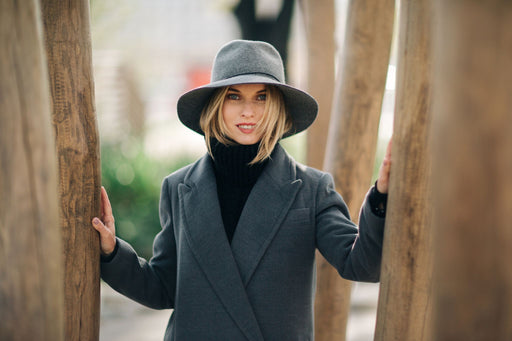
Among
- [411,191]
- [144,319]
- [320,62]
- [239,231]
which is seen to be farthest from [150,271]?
[144,319]

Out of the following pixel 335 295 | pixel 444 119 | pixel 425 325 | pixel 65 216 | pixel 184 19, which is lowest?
pixel 335 295

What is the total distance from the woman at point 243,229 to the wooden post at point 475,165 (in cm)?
77

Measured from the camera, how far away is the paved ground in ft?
14.7

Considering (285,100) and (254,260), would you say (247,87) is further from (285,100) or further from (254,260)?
(254,260)

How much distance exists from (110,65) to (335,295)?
27.5 ft

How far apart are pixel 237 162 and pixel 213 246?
0.34m

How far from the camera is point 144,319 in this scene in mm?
4859

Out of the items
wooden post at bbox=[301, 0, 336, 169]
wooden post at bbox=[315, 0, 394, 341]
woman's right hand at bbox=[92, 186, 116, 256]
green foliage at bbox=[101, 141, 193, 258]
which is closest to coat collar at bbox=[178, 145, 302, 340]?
woman's right hand at bbox=[92, 186, 116, 256]

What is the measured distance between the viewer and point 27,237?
1.24 m

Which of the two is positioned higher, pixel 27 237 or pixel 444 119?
pixel 444 119

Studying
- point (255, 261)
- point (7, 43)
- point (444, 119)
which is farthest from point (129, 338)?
point (444, 119)

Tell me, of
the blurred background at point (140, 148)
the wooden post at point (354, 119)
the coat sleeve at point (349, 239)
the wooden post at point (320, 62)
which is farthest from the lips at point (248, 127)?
the blurred background at point (140, 148)

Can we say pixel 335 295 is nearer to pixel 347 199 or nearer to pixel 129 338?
pixel 347 199

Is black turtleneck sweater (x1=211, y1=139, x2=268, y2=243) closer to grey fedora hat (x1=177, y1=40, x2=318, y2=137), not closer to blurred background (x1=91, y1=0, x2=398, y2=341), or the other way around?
grey fedora hat (x1=177, y1=40, x2=318, y2=137)
